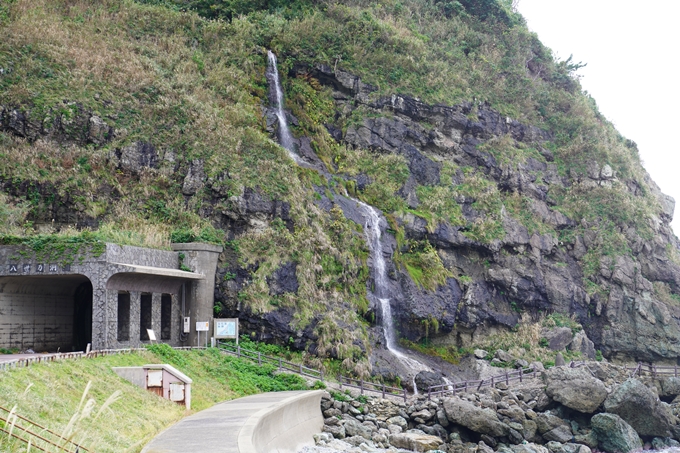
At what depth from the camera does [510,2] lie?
7569 cm

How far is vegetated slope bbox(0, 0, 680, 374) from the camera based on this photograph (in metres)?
35.8

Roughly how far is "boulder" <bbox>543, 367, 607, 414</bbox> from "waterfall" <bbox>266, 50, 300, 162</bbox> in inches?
788

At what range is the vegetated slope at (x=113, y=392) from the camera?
13766 mm

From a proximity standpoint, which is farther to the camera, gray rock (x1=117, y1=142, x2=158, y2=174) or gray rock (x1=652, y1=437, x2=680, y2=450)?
gray rock (x1=117, y1=142, x2=158, y2=174)

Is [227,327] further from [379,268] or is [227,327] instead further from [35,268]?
[379,268]

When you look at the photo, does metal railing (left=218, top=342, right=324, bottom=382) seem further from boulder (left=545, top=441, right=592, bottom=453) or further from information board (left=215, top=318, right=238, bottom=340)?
boulder (left=545, top=441, right=592, bottom=453)

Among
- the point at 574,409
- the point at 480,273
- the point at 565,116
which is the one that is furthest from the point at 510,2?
the point at 574,409

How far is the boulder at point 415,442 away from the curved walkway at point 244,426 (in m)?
2.85

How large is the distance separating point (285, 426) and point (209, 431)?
5.56 m

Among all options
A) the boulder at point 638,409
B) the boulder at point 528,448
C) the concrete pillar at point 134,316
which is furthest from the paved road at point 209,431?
the boulder at point 638,409

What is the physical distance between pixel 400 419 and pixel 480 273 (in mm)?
18439

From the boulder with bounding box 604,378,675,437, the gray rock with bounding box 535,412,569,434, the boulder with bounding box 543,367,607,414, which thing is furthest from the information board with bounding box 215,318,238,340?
the boulder with bounding box 604,378,675,437

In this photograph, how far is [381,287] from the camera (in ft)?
131

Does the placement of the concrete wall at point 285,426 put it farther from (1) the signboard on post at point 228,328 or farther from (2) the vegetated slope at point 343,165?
(2) the vegetated slope at point 343,165
